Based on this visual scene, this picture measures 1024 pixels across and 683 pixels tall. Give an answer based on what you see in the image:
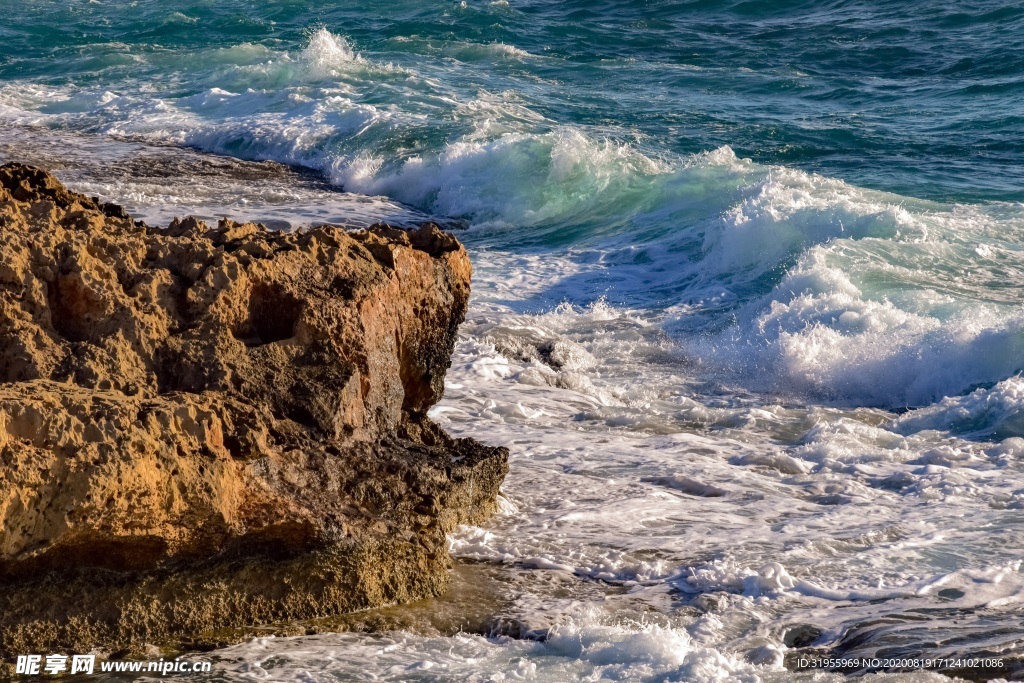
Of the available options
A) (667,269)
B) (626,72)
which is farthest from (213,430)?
(626,72)

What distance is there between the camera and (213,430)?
11.3 feet

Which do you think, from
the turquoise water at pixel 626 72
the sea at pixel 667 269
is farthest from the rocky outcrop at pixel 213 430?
the turquoise water at pixel 626 72

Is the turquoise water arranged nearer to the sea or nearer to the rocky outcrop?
the sea

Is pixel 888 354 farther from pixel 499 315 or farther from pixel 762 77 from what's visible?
pixel 762 77

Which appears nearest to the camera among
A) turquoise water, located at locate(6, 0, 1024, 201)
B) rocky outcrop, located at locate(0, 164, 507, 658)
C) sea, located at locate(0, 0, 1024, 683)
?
rocky outcrop, located at locate(0, 164, 507, 658)

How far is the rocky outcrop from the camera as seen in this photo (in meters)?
3.16

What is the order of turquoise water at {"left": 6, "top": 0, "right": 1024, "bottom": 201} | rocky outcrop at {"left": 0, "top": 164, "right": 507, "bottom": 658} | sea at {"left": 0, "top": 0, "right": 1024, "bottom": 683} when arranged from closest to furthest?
1. rocky outcrop at {"left": 0, "top": 164, "right": 507, "bottom": 658}
2. sea at {"left": 0, "top": 0, "right": 1024, "bottom": 683}
3. turquoise water at {"left": 6, "top": 0, "right": 1024, "bottom": 201}

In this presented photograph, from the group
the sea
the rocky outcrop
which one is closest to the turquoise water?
the sea

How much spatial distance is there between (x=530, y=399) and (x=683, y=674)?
2.87m

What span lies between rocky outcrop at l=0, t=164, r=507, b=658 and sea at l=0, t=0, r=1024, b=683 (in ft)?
0.77

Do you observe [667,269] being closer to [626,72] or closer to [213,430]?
[213,430]

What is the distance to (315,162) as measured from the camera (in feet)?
43.5

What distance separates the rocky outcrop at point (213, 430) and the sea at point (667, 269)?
0.77ft

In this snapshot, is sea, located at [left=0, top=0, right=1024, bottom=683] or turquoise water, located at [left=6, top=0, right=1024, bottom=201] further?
turquoise water, located at [left=6, top=0, right=1024, bottom=201]
